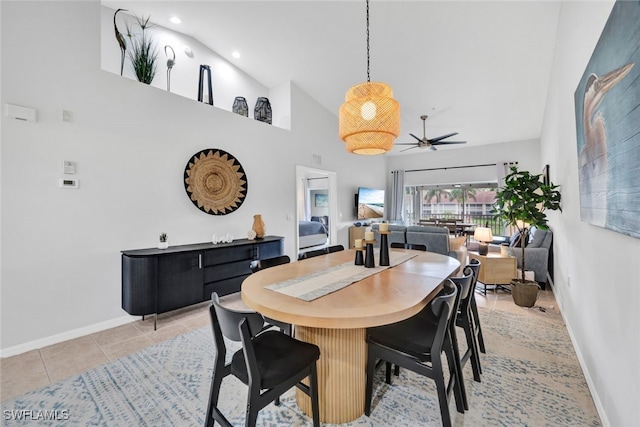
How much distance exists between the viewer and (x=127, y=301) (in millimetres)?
2807

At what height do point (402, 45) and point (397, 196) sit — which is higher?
point (402, 45)

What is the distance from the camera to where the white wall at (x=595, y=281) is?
1163 millimetres

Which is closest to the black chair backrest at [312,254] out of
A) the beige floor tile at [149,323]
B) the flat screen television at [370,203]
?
the beige floor tile at [149,323]

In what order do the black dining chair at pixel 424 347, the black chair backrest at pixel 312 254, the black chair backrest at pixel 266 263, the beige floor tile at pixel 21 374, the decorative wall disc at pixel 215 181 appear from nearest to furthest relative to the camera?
the black dining chair at pixel 424 347 → the beige floor tile at pixel 21 374 → the black chair backrest at pixel 266 263 → the black chair backrest at pixel 312 254 → the decorative wall disc at pixel 215 181

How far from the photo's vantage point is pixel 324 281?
169cm

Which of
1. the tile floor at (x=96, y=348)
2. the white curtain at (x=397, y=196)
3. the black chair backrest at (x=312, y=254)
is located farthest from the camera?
the white curtain at (x=397, y=196)

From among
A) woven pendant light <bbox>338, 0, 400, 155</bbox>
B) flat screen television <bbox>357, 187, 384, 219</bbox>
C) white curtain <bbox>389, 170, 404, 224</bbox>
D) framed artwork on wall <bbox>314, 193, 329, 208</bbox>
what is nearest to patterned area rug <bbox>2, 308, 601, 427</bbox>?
woven pendant light <bbox>338, 0, 400, 155</bbox>

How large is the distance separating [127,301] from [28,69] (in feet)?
7.73

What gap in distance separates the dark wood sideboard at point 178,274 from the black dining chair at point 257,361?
6.09ft

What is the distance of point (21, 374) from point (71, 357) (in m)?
0.29

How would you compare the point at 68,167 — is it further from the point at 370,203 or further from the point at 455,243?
the point at 370,203

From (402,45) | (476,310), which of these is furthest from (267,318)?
(402,45)

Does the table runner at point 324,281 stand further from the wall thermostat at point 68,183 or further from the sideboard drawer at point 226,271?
the wall thermostat at point 68,183

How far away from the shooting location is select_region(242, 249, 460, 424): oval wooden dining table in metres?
1.16
